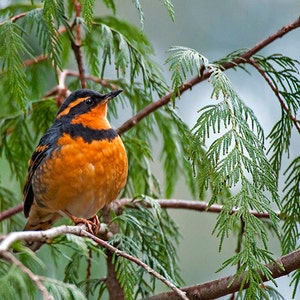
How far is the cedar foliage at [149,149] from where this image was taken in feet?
7.68

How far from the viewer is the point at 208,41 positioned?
24.7 feet

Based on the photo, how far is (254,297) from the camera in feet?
7.48

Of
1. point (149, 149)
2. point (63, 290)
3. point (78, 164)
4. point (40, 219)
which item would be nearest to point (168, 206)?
point (149, 149)

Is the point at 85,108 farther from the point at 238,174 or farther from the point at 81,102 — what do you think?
the point at 238,174

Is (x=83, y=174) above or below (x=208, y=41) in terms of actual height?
below

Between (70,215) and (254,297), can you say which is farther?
(70,215)

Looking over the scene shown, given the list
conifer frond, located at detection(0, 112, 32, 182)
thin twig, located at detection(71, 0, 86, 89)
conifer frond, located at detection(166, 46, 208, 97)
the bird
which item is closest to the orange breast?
the bird

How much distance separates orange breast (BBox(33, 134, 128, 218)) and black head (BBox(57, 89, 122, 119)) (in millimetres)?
173

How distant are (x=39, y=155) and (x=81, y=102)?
36 cm

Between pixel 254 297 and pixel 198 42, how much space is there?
5519 mm

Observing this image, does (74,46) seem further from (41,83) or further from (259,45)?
(259,45)

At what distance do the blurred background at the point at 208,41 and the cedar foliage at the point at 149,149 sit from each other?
102 inches

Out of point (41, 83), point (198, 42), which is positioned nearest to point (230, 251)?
point (198, 42)

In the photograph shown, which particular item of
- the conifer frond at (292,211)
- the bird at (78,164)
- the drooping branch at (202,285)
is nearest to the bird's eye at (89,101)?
the bird at (78,164)
